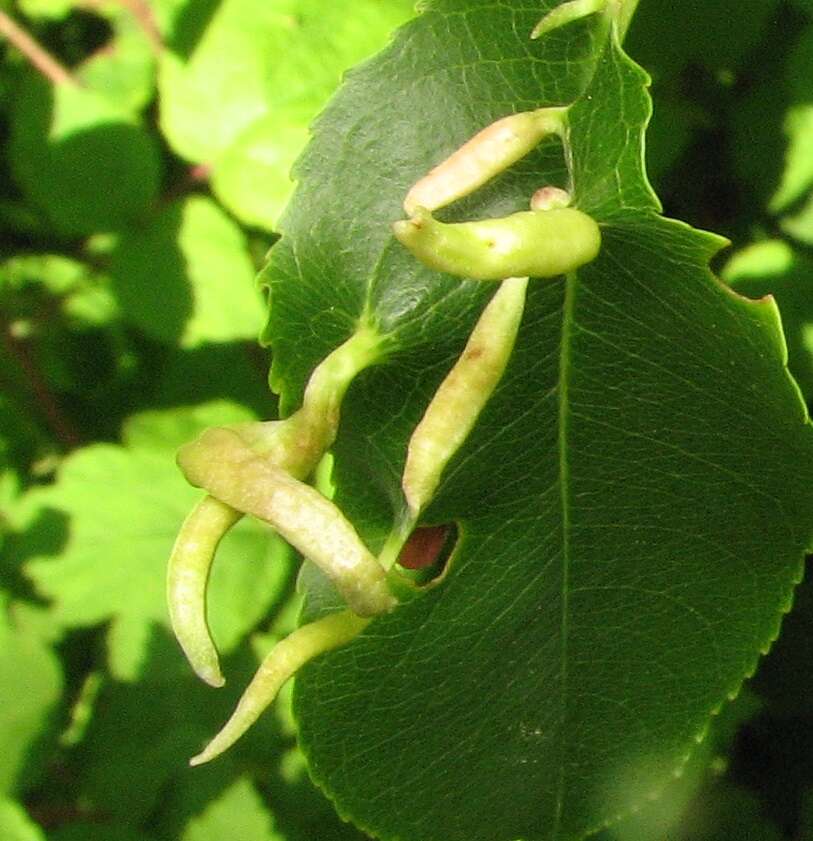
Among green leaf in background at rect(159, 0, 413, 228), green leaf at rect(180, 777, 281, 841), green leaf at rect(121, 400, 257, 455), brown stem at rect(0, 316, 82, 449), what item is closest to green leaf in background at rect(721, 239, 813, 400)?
green leaf in background at rect(159, 0, 413, 228)

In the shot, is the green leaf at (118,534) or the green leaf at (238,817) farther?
the green leaf at (118,534)

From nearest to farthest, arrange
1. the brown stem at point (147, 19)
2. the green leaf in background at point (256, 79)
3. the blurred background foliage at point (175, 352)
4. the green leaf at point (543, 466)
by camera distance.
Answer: the green leaf at point (543, 466) → the green leaf in background at point (256, 79) → the blurred background foliage at point (175, 352) → the brown stem at point (147, 19)

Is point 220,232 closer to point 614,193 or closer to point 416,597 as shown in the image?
point 416,597

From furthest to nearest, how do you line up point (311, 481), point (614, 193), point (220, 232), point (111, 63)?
point (111, 63) → point (220, 232) → point (311, 481) → point (614, 193)

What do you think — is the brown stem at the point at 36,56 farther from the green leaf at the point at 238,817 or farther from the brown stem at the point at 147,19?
the green leaf at the point at 238,817

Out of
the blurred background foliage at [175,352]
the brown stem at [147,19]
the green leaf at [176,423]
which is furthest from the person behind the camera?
the green leaf at [176,423]

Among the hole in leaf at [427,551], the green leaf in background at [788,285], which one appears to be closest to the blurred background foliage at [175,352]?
the green leaf in background at [788,285]

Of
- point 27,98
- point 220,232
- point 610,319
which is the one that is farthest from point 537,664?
point 27,98
